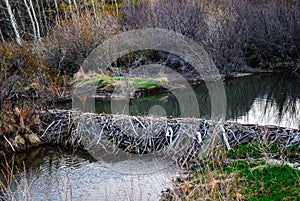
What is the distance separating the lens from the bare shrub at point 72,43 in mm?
15664

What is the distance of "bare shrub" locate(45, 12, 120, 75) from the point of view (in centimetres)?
1566

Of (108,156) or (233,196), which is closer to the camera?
(233,196)

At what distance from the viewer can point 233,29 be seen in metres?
17.7

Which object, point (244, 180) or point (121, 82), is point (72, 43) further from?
point (244, 180)

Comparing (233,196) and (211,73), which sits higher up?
(211,73)

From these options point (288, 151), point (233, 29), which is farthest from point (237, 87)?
point (288, 151)

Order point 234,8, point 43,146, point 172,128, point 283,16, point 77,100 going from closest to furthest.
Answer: point 172,128 → point 43,146 → point 77,100 → point 283,16 → point 234,8

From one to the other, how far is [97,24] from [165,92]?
493 centimetres

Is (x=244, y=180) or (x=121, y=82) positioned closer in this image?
(x=244, y=180)

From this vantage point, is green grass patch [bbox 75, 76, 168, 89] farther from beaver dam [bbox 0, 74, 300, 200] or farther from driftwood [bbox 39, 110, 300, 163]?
driftwood [bbox 39, 110, 300, 163]

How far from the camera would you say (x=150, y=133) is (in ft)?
24.9

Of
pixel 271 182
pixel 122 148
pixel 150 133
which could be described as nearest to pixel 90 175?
pixel 122 148

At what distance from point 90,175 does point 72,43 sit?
33.1 ft

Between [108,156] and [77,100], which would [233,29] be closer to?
[77,100]
